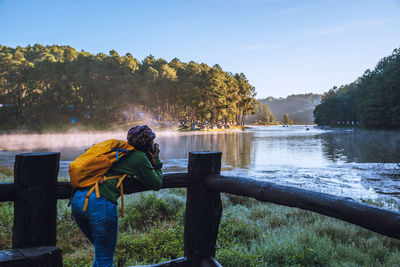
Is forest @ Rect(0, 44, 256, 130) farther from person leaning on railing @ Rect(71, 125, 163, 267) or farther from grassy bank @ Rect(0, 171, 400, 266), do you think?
person leaning on railing @ Rect(71, 125, 163, 267)

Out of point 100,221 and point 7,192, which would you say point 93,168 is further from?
point 7,192

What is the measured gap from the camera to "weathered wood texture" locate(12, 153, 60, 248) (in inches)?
90.6

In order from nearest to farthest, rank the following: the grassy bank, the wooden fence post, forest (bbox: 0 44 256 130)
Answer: the wooden fence post < the grassy bank < forest (bbox: 0 44 256 130)

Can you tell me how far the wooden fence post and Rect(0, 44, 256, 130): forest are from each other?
72.0 m

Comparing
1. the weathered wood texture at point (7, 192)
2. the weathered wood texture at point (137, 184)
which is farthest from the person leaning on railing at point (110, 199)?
the weathered wood texture at point (7, 192)

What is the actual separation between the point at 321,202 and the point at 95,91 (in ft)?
261

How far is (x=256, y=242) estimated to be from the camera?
15.7 feet

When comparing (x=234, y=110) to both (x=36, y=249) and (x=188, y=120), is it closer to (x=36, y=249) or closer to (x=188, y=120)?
(x=188, y=120)

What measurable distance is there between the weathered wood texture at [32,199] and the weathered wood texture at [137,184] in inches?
5.2

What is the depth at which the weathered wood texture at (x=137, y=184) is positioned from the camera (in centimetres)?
251

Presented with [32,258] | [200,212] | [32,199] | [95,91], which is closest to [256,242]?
[200,212]

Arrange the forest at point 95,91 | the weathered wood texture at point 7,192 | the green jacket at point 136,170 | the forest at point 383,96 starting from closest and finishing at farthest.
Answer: the weathered wood texture at point 7,192 → the green jacket at point 136,170 → the forest at point 383,96 → the forest at point 95,91

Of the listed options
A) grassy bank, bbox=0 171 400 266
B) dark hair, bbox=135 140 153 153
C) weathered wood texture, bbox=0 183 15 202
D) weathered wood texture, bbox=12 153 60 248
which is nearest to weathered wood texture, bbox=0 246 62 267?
weathered wood texture, bbox=12 153 60 248

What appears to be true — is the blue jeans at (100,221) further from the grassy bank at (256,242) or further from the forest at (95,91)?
the forest at (95,91)
